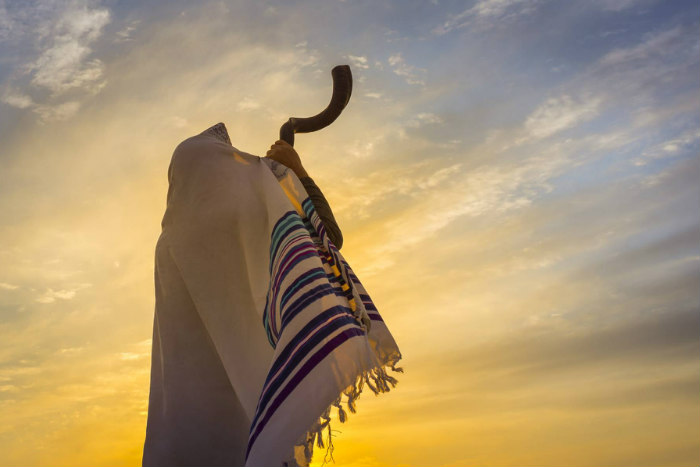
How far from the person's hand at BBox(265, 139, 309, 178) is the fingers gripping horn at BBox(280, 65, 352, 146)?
307 millimetres

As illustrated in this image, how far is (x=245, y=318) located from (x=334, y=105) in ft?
4.82

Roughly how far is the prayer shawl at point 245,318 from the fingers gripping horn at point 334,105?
531mm

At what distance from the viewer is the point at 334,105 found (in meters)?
3.52

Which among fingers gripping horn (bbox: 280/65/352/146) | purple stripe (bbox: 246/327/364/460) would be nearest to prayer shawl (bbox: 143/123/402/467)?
purple stripe (bbox: 246/327/364/460)

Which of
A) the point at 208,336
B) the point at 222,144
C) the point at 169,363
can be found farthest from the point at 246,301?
the point at 222,144

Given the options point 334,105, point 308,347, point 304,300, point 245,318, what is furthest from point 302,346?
point 334,105

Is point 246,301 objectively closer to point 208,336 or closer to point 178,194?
point 208,336

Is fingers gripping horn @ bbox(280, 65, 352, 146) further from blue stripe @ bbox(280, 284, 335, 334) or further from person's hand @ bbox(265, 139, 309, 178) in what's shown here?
blue stripe @ bbox(280, 284, 335, 334)

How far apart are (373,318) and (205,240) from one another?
2.82 feet

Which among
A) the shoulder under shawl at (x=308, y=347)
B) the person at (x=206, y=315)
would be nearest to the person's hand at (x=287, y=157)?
the person at (x=206, y=315)

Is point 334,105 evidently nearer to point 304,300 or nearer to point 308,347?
point 304,300

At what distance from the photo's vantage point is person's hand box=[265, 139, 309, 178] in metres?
3.06

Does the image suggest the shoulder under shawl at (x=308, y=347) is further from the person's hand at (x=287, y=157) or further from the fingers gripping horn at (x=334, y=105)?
the fingers gripping horn at (x=334, y=105)

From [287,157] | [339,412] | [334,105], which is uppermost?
[334,105]
